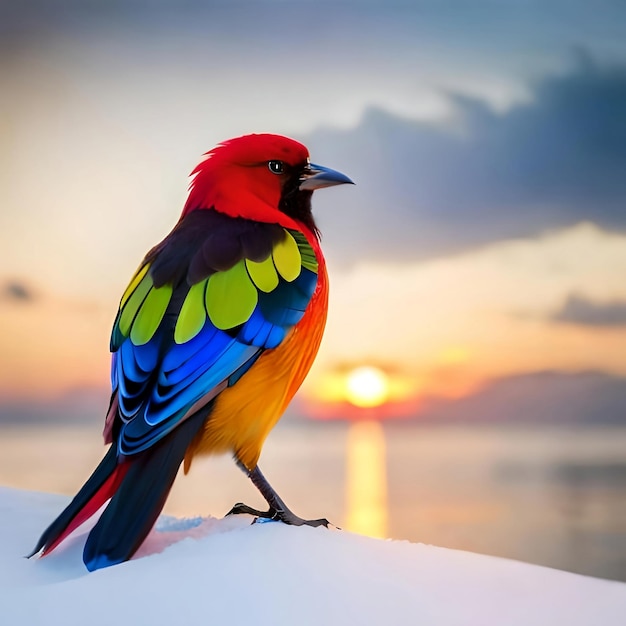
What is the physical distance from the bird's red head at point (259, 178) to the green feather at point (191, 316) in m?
0.23

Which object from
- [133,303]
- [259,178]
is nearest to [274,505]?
[133,303]

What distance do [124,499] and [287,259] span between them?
21.2 inches

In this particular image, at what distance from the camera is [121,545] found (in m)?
1.24

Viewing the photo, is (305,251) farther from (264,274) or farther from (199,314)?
(199,314)

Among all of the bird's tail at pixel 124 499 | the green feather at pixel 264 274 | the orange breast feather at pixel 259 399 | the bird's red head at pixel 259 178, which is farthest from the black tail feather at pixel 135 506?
the bird's red head at pixel 259 178

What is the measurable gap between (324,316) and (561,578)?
0.63 m

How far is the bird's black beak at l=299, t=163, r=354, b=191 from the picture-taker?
66.8 inches

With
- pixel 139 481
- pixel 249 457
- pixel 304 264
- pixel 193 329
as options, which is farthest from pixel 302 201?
pixel 139 481

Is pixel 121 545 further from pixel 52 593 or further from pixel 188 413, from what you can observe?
pixel 188 413

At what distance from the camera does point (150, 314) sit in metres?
1.49

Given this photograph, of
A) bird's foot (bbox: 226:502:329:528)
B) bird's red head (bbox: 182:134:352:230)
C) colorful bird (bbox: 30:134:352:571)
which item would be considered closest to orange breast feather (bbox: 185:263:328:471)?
colorful bird (bbox: 30:134:352:571)

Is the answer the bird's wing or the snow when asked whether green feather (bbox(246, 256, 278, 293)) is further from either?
the snow

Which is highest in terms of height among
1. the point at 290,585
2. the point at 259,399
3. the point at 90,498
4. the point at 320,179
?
the point at 320,179

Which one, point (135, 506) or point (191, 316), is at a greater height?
point (191, 316)
